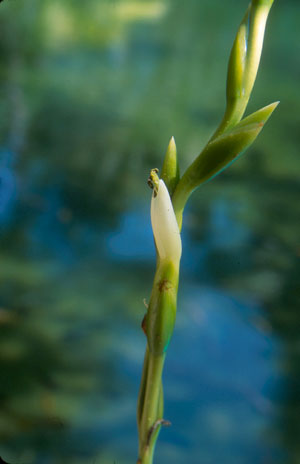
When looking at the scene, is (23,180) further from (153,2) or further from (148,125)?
(153,2)

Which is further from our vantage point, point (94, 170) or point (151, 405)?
point (94, 170)

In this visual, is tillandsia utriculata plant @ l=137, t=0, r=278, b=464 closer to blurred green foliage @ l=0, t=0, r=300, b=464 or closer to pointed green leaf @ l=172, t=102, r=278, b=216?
pointed green leaf @ l=172, t=102, r=278, b=216

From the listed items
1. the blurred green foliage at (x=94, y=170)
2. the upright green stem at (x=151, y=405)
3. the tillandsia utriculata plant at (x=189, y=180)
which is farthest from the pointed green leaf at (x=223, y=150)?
the blurred green foliage at (x=94, y=170)

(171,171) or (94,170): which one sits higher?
(94,170)

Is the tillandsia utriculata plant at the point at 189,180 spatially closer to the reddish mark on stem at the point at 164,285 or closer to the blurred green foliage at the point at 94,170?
the reddish mark on stem at the point at 164,285

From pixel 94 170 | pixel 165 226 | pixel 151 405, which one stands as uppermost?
pixel 94 170

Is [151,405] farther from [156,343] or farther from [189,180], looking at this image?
[189,180]

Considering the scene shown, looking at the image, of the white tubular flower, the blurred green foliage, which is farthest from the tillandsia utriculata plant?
the blurred green foliage

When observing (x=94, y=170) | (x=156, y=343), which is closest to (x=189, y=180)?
(x=156, y=343)
